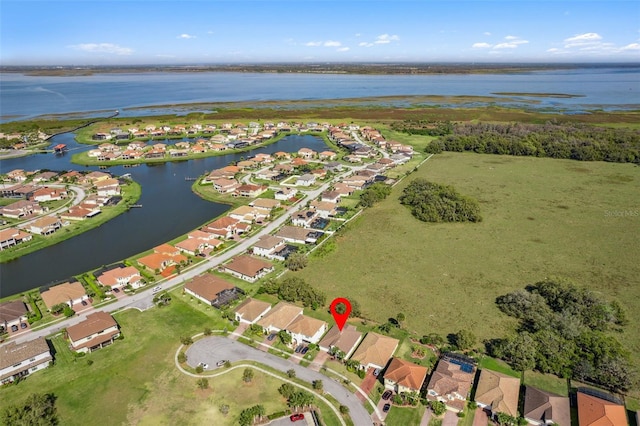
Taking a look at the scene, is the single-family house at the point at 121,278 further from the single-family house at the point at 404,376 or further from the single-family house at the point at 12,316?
the single-family house at the point at 404,376

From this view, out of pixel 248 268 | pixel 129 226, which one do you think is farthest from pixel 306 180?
pixel 248 268

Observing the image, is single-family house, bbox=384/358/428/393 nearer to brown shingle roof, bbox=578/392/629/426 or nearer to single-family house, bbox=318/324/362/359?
single-family house, bbox=318/324/362/359

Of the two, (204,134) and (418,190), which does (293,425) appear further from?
(204,134)

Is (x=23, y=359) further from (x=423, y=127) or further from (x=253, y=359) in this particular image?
(x=423, y=127)

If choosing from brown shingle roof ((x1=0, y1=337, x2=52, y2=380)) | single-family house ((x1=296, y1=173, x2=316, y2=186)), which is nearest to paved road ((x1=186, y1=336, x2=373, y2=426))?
brown shingle roof ((x1=0, y1=337, x2=52, y2=380))

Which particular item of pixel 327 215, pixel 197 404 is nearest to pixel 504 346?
pixel 197 404

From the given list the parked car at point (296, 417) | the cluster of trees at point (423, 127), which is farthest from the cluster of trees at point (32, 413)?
the cluster of trees at point (423, 127)

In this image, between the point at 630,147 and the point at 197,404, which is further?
the point at 630,147
